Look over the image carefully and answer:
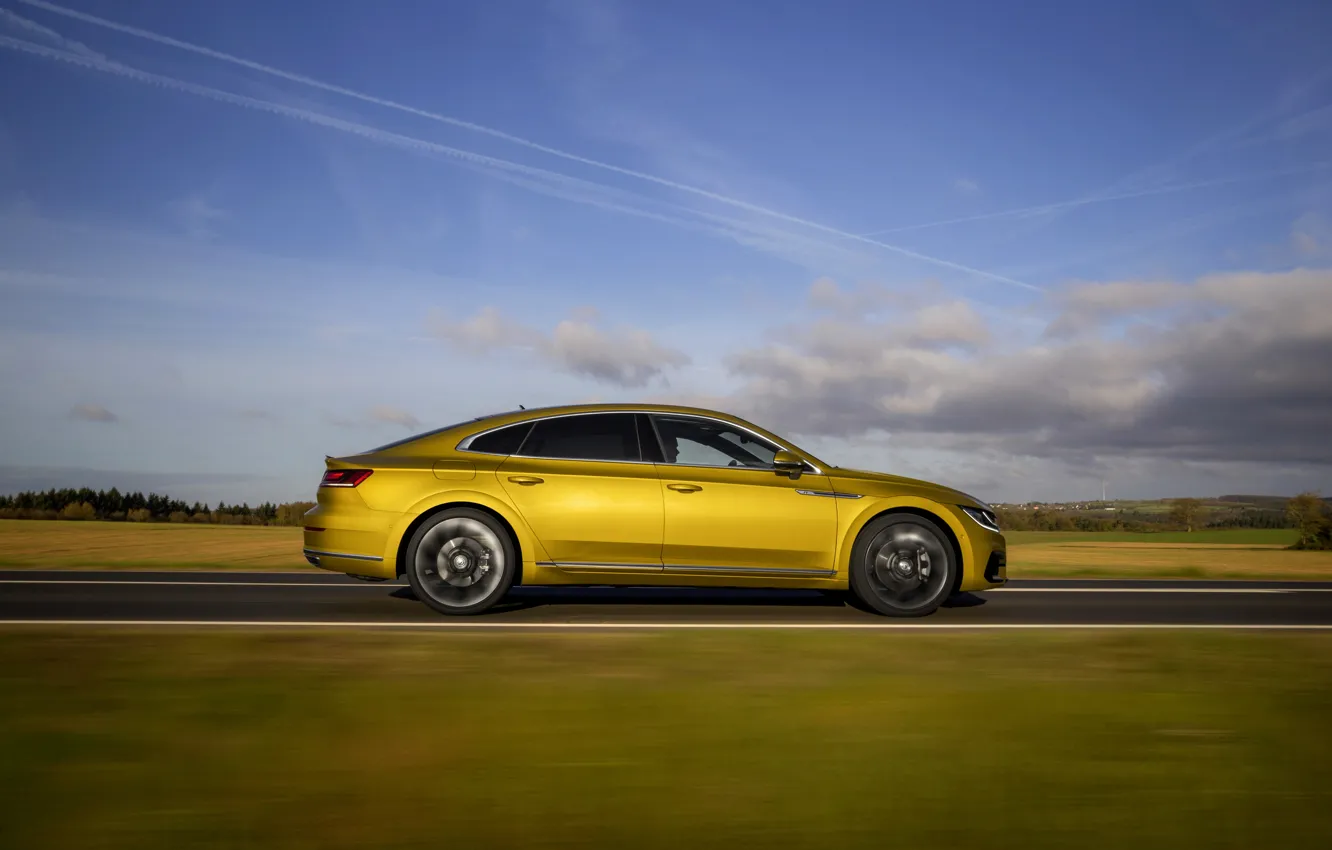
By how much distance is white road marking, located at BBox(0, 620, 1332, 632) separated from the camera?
776cm

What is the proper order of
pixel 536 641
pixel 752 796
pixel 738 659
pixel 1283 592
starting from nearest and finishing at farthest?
pixel 752 796 < pixel 738 659 < pixel 536 641 < pixel 1283 592

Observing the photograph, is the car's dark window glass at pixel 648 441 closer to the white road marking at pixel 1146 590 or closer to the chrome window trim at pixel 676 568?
the chrome window trim at pixel 676 568

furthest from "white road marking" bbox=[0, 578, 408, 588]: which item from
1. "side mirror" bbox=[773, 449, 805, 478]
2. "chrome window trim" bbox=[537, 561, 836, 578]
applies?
"side mirror" bbox=[773, 449, 805, 478]

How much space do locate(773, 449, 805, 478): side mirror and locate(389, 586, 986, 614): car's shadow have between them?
1.30 meters

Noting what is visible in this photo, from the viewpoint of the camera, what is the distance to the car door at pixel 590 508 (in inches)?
333

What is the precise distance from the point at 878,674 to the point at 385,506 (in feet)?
14.3

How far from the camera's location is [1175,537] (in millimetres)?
28781

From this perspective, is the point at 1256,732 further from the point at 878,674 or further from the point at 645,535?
the point at 645,535

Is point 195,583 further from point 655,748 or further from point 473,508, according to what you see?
point 655,748

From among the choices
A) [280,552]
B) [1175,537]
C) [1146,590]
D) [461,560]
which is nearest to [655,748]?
[461,560]

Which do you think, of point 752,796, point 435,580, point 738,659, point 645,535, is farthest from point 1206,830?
point 435,580

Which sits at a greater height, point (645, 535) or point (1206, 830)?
point (645, 535)

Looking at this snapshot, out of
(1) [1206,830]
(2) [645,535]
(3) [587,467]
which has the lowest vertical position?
(1) [1206,830]

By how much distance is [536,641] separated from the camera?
22.2 ft
